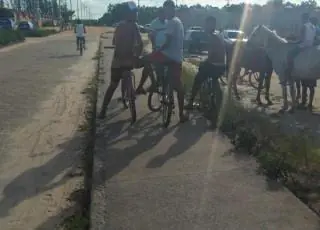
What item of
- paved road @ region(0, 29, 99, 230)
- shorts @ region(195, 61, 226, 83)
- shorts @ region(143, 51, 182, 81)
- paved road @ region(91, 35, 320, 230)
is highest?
shorts @ region(143, 51, 182, 81)

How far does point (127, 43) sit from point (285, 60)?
388 cm

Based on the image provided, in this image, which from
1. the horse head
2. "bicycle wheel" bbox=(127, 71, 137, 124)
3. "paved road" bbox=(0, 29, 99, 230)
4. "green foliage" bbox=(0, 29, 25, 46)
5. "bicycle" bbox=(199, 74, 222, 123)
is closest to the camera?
"paved road" bbox=(0, 29, 99, 230)

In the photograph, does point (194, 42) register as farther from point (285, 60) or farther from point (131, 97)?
point (131, 97)

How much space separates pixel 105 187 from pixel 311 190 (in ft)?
7.36

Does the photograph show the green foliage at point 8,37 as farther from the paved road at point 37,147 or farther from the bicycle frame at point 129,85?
the bicycle frame at point 129,85

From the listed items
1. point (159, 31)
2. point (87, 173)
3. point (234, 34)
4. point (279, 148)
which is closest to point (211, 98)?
point (159, 31)

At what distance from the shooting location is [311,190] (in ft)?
16.2

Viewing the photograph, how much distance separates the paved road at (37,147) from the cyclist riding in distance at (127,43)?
1.37 metres

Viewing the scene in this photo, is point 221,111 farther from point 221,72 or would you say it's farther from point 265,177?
point 265,177

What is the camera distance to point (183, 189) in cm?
484

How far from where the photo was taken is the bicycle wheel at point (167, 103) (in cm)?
767

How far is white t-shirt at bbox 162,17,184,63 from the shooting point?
7.36 meters

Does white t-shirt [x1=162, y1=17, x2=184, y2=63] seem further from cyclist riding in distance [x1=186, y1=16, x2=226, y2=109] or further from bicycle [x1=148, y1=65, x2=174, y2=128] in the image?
cyclist riding in distance [x1=186, y1=16, x2=226, y2=109]

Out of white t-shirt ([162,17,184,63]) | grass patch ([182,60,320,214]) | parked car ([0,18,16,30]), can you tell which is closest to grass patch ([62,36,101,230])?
white t-shirt ([162,17,184,63])
